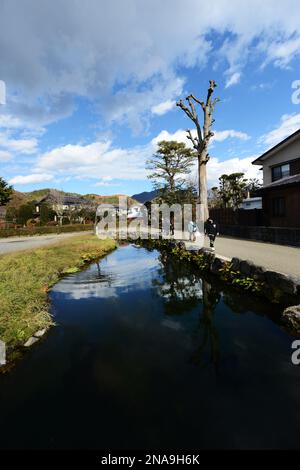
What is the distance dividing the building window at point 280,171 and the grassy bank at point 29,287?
19.0 metres

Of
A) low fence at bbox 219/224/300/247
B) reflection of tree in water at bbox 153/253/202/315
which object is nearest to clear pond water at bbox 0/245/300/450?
reflection of tree in water at bbox 153/253/202/315

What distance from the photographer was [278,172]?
2508 centimetres

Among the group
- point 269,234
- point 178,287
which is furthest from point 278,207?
point 178,287

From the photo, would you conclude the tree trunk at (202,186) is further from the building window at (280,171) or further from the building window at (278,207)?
the building window at (280,171)

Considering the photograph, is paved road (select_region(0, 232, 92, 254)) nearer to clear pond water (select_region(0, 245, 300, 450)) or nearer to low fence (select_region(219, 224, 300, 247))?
clear pond water (select_region(0, 245, 300, 450))

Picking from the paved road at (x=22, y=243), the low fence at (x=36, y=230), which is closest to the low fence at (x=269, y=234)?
the paved road at (x=22, y=243)

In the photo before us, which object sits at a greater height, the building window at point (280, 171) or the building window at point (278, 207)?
the building window at point (280, 171)

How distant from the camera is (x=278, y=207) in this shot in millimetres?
19984

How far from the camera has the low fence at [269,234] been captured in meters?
13.6

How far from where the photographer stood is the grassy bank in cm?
630

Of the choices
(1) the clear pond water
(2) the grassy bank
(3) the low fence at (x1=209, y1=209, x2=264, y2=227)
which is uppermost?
(3) the low fence at (x1=209, y1=209, x2=264, y2=227)

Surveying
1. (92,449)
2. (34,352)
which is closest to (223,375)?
(92,449)

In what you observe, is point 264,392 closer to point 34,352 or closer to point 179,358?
point 179,358

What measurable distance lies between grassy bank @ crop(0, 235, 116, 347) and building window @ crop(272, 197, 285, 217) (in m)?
14.1
